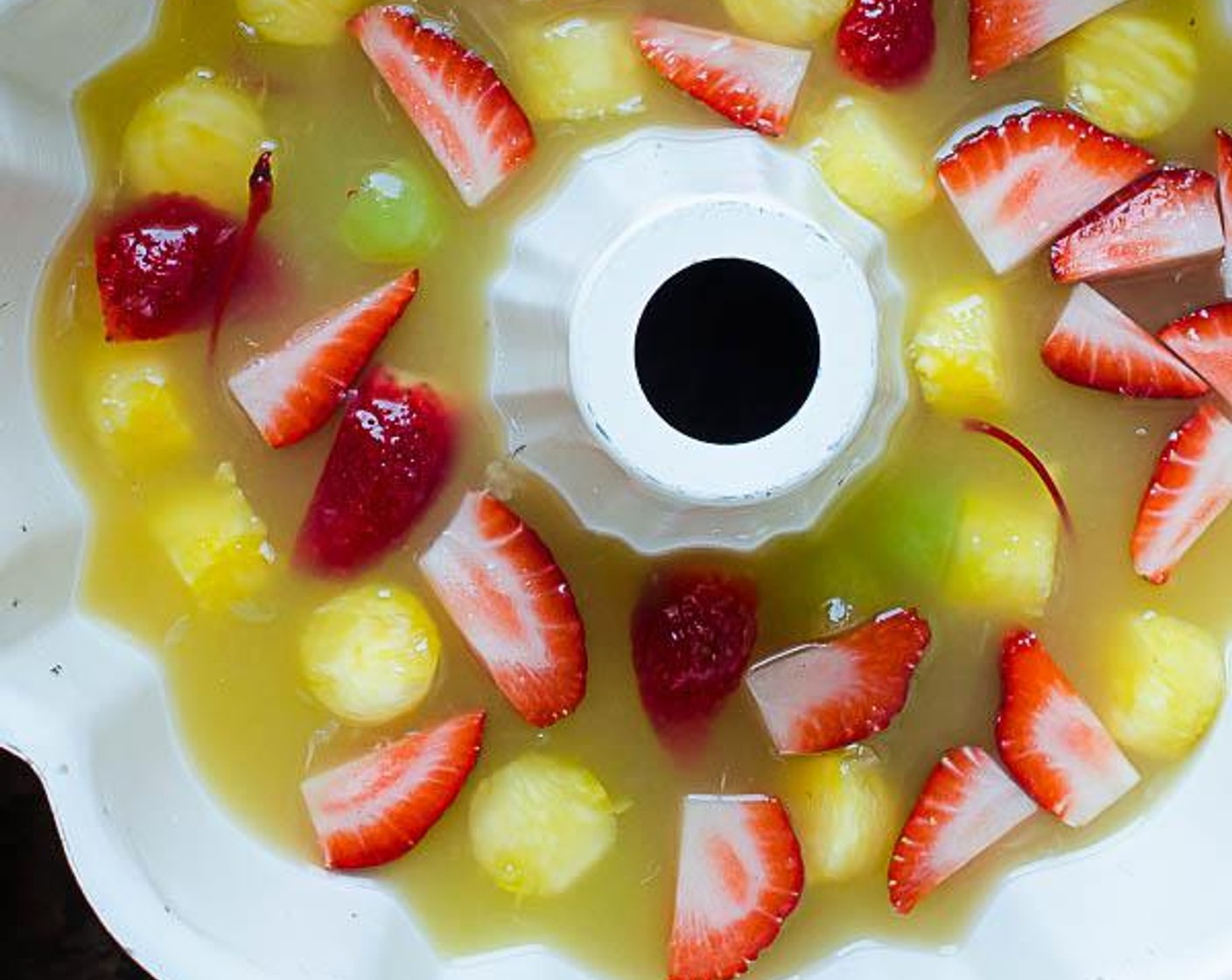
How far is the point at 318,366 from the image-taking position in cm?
132

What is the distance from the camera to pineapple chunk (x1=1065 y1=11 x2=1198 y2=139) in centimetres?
133

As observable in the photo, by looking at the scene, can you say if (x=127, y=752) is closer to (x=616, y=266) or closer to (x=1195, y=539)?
(x=616, y=266)

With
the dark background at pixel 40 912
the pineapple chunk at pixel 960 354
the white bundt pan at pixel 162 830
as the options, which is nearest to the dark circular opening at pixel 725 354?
the pineapple chunk at pixel 960 354

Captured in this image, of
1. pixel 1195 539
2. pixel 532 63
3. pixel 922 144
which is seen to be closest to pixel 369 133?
pixel 532 63

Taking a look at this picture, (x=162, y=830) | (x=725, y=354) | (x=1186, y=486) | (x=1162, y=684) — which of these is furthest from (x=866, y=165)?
(x=162, y=830)

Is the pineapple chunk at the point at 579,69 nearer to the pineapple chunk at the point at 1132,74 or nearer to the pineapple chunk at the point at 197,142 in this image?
the pineapple chunk at the point at 197,142

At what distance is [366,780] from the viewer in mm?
1322

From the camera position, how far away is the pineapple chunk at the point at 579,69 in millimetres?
1332

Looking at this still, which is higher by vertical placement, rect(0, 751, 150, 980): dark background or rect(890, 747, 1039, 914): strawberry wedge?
rect(890, 747, 1039, 914): strawberry wedge

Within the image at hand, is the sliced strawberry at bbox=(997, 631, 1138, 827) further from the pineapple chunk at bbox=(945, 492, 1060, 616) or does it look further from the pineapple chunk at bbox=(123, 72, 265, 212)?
the pineapple chunk at bbox=(123, 72, 265, 212)

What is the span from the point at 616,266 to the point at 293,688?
39 centimetres

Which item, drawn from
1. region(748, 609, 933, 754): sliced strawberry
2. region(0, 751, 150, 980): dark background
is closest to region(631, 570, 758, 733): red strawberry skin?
region(748, 609, 933, 754): sliced strawberry

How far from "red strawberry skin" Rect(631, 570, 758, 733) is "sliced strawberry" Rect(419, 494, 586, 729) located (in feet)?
0.16

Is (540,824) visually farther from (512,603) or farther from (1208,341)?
(1208,341)
